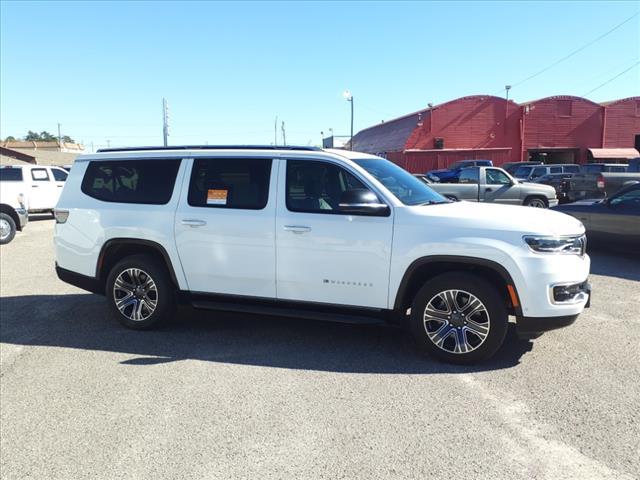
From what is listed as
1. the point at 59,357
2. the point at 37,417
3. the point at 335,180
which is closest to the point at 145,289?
the point at 59,357

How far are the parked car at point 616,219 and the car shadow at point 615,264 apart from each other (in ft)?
0.97

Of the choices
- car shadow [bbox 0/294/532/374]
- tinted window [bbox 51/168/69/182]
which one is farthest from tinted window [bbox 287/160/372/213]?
tinted window [bbox 51/168/69/182]

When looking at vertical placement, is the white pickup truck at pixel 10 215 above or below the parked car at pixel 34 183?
below

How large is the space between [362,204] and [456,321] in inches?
51.6

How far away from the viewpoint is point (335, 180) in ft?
15.8

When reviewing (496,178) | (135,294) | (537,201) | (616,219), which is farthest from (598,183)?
(135,294)

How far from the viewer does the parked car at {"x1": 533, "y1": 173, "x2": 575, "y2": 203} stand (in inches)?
769

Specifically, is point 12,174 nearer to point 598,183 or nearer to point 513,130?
point 598,183

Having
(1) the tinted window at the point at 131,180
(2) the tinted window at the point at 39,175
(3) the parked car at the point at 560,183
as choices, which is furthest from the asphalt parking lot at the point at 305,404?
(3) the parked car at the point at 560,183

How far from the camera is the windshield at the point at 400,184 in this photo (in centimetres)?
479

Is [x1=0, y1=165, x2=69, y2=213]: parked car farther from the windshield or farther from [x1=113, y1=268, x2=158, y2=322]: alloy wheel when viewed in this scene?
the windshield

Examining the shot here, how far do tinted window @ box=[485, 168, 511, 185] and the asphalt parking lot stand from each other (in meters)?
10.6

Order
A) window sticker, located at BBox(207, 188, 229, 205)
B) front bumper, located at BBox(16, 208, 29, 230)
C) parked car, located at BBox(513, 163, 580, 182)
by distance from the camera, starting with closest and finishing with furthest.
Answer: window sticker, located at BBox(207, 188, 229, 205) → front bumper, located at BBox(16, 208, 29, 230) → parked car, located at BBox(513, 163, 580, 182)

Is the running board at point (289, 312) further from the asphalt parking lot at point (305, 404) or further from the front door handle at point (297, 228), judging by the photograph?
the front door handle at point (297, 228)
